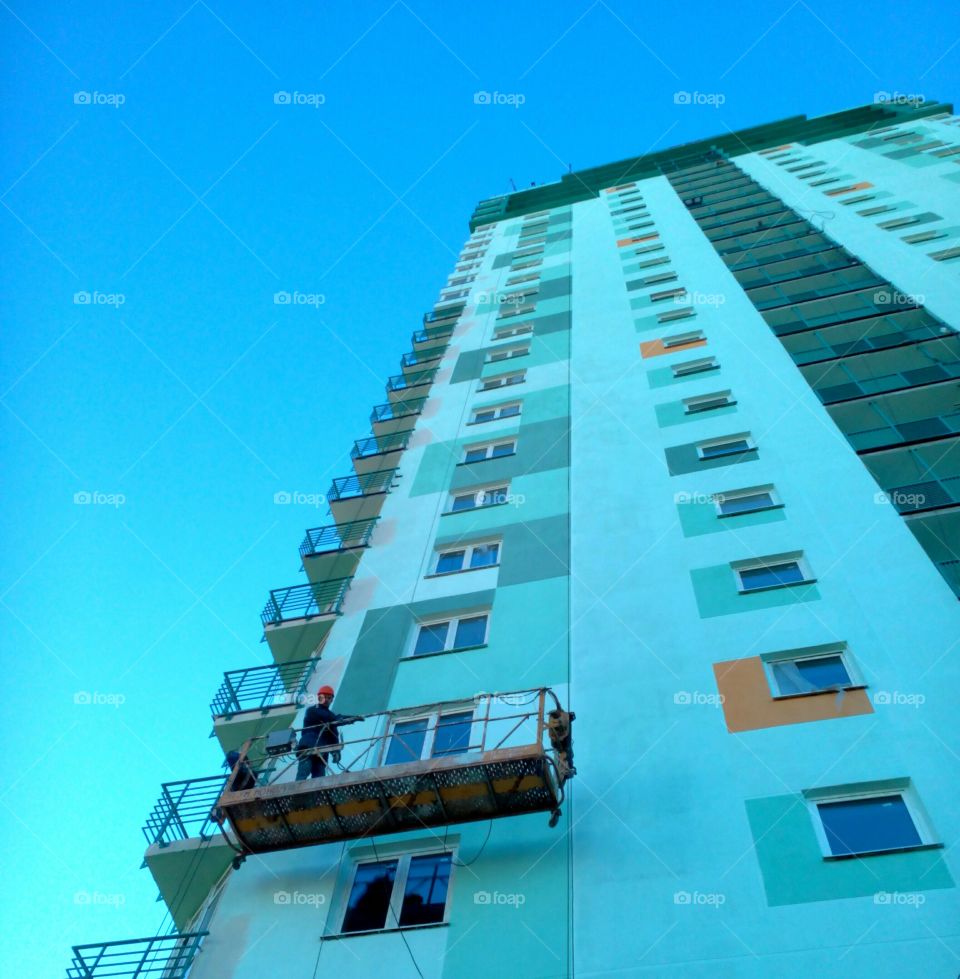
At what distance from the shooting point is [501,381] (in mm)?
24391

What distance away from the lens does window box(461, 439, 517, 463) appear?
20.5 metres

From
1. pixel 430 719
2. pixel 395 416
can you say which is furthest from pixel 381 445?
pixel 430 719

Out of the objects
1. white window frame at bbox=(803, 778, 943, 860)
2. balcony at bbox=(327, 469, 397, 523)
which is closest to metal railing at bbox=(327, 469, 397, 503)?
balcony at bbox=(327, 469, 397, 523)

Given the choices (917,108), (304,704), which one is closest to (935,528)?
(304,704)

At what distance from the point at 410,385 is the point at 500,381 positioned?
3527mm

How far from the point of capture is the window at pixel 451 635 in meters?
14.6

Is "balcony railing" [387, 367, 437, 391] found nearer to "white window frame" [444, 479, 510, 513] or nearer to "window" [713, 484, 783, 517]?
"white window frame" [444, 479, 510, 513]

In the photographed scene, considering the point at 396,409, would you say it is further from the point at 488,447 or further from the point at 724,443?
the point at 724,443

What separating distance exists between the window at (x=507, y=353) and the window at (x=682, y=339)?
4358 mm

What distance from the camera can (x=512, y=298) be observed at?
3114 centimetres

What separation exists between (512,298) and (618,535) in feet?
57.0

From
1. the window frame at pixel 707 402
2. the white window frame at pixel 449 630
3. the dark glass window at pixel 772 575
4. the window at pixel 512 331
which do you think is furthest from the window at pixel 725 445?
the window at pixel 512 331

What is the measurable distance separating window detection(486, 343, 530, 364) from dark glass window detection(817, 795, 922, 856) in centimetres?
1744

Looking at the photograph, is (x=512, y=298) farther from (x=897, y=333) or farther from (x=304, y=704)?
(x=304, y=704)
